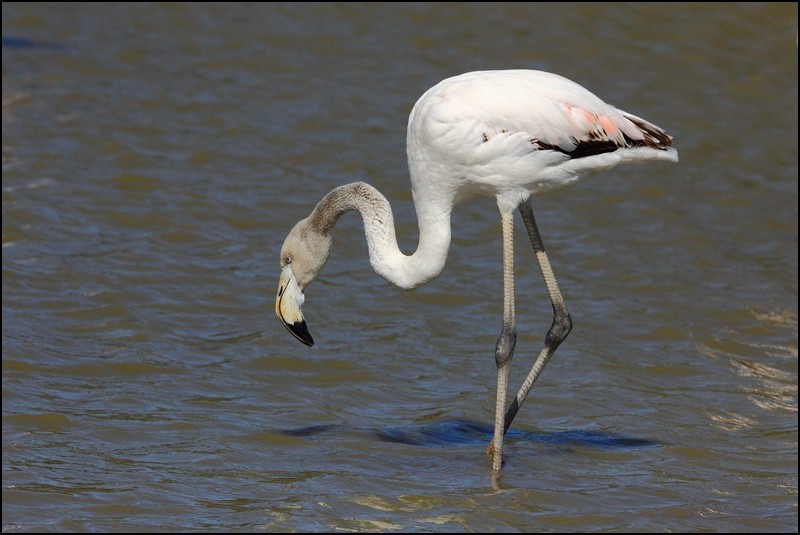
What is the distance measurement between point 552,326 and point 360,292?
247 cm

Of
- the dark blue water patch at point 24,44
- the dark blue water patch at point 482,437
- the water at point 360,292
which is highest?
the dark blue water patch at point 24,44

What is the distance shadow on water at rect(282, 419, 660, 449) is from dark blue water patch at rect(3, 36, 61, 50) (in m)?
8.81

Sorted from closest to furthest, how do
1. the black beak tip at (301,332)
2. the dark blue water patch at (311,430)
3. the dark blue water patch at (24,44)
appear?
the black beak tip at (301,332) → the dark blue water patch at (311,430) → the dark blue water patch at (24,44)

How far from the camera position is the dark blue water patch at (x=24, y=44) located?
1438 cm

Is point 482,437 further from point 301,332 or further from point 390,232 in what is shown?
point 390,232

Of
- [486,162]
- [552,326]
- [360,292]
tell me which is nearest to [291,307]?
[486,162]

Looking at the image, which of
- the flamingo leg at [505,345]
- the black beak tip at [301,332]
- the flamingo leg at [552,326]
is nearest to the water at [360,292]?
the flamingo leg at [505,345]

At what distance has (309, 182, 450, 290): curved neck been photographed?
6.73 m

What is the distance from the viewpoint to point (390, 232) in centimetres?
684

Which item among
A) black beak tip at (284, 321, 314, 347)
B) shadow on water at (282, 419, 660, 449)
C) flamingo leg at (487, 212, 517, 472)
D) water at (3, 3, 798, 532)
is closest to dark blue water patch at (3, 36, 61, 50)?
water at (3, 3, 798, 532)

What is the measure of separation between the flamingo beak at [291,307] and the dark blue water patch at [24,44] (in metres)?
8.52

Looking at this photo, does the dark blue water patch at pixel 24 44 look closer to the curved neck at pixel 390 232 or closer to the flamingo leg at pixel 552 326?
the curved neck at pixel 390 232

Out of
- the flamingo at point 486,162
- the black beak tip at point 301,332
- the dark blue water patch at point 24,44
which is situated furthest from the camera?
the dark blue water patch at point 24,44

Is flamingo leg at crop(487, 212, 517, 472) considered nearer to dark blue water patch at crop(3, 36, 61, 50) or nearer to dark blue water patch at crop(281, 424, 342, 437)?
dark blue water patch at crop(281, 424, 342, 437)
